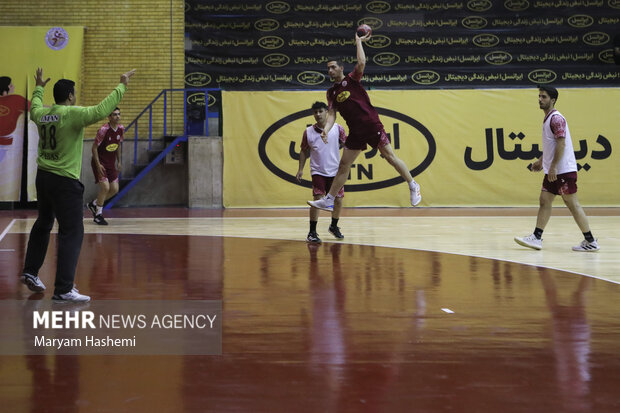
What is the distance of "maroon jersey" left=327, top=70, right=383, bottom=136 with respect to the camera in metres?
9.13

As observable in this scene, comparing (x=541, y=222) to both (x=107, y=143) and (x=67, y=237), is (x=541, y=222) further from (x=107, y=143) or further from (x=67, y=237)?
(x=107, y=143)

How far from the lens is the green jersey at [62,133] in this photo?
17.9 feet

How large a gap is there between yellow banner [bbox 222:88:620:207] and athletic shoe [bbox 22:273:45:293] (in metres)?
11.8

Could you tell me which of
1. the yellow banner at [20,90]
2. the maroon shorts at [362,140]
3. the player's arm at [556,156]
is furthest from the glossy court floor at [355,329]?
the yellow banner at [20,90]

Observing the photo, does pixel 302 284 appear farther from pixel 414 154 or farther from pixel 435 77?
pixel 435 77

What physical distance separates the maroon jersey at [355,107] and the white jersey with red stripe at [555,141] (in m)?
1.96

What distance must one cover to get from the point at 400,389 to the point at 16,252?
6601 mm

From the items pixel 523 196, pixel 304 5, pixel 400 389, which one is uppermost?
pixel 304 5

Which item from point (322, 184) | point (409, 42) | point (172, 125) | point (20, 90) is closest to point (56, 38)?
point (20, 90)

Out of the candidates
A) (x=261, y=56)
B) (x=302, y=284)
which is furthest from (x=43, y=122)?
(x=261, y=56)

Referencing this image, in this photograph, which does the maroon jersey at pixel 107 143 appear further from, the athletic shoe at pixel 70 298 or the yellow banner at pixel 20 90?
the athletic shoe at pixel 70 298

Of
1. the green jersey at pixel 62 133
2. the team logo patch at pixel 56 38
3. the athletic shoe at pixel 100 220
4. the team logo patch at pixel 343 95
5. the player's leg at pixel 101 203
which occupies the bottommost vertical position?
the athletic shoe at pixel 100 220

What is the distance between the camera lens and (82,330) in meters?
4.57

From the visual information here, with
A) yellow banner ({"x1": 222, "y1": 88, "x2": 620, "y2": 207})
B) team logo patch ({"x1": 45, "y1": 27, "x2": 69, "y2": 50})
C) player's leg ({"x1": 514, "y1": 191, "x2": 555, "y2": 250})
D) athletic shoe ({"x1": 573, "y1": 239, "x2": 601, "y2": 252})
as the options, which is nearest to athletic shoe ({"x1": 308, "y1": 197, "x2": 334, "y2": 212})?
player's leg ({"x1": 514, "y1": 191, "x2": 555, "y2": 250})
